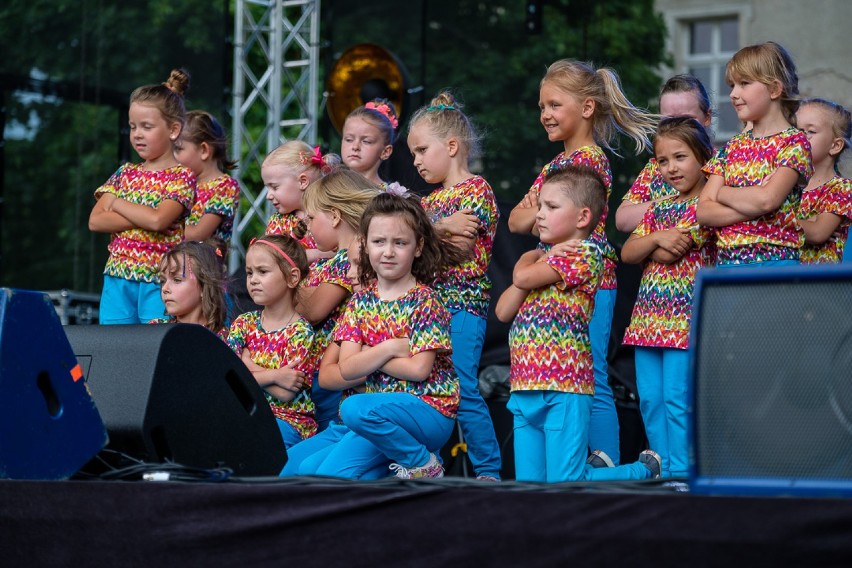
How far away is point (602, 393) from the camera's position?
400cm

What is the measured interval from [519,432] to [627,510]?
159cm

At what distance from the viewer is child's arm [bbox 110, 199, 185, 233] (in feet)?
14.9

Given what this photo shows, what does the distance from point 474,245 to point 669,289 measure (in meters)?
0.68

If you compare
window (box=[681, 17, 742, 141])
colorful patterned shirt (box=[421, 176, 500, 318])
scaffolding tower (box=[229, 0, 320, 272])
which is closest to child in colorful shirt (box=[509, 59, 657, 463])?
colorful patterned shirt (box=[421, 176, 500, 318])

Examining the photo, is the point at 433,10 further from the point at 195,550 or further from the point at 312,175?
the point at 195,550

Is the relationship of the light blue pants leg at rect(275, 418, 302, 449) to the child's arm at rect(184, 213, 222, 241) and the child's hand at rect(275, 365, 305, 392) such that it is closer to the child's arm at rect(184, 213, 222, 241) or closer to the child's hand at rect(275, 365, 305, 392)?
the child's hand at rect(275, 365, 305, 392)

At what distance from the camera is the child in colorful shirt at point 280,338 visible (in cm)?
377

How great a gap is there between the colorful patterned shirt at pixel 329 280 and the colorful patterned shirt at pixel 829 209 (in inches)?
62.3

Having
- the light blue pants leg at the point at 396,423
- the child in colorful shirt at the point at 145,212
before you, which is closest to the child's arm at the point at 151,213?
the child in colorful shirt at the point at 145,212

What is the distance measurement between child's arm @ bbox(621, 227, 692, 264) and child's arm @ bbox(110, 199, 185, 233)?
1830mm

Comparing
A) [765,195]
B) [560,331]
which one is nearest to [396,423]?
[560,331]

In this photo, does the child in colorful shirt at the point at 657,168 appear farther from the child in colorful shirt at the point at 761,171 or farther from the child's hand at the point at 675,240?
the child in colorful shirt at the point at 761,171

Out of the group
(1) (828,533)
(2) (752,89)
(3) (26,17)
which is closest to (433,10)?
(3) (26,17)

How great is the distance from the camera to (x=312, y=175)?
4.51 meters
